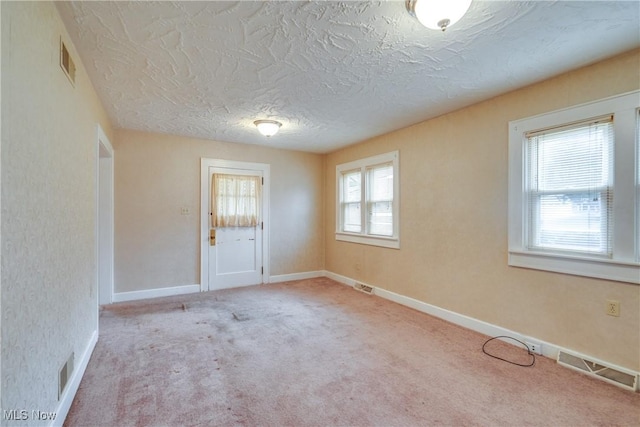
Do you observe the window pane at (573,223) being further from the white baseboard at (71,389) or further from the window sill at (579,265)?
the white baseboard at (71,389)

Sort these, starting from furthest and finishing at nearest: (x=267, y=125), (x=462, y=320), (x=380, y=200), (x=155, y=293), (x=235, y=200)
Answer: (x=235, y=200) < (x=380, y=200) < (x=155, y=293) < (x=267, y=125) < (x=462, y=320)

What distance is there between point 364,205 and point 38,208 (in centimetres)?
402

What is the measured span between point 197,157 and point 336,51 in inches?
131

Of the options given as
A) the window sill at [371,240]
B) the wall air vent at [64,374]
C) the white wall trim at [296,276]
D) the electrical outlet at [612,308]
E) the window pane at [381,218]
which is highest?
the window pane at [381,218]

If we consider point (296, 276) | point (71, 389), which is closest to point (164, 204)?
point (296, 276)

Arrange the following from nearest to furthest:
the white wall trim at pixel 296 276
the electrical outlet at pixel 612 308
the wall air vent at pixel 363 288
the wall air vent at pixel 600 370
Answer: the wall air vent at pixel 600 370 < the electrical outlet at pixel 612 308 < the wall air vent at pixel 363 288 < the white wall trim at pixel 296 276

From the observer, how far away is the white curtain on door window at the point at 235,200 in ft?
15.9

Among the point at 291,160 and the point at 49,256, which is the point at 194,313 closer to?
the point at 49,256

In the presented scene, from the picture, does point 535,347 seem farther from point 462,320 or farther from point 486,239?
point 486,239

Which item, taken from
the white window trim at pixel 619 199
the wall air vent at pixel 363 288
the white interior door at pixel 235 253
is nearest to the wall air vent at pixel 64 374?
the white interior door at pixel 235 253

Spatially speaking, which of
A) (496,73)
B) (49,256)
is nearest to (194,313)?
(49,256)

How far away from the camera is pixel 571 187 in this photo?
99.4 inches

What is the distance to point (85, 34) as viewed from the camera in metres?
1.97

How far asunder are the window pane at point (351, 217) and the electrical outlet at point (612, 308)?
319cm
